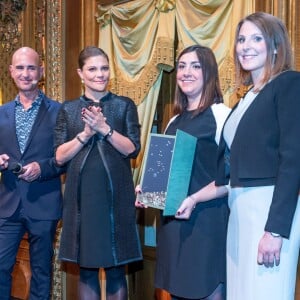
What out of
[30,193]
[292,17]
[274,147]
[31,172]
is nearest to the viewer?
[274,147]

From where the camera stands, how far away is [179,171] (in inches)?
90.0

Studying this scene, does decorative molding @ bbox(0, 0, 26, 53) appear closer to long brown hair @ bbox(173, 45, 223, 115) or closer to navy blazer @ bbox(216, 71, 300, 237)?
long brown hair @ bbox(173, 45, 223, 115)

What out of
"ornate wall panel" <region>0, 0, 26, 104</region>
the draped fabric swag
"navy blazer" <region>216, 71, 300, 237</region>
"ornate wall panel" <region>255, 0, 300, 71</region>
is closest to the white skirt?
"navy blazer" <region>216, 71, 300, 237</region>

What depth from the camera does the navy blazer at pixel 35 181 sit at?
2.97 m

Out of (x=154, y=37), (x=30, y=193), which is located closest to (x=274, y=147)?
(x=30, y=193)

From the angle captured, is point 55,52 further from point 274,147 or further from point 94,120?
point 274,147

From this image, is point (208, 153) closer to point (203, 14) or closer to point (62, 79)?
point (203, 14)

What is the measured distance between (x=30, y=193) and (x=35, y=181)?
0.07 metres

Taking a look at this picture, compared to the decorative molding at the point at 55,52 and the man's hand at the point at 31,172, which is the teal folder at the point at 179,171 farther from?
the decorative molding at the point at 55,52

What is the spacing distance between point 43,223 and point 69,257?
39 centimetres

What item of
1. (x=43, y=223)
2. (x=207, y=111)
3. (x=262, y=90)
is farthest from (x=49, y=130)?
(x=262, y=90)

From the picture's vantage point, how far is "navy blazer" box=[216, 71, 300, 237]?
178 centimetres

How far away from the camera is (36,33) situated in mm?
4430

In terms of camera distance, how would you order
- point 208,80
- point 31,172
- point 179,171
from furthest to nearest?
point 31,172 < point 208,80 < point 179,171
